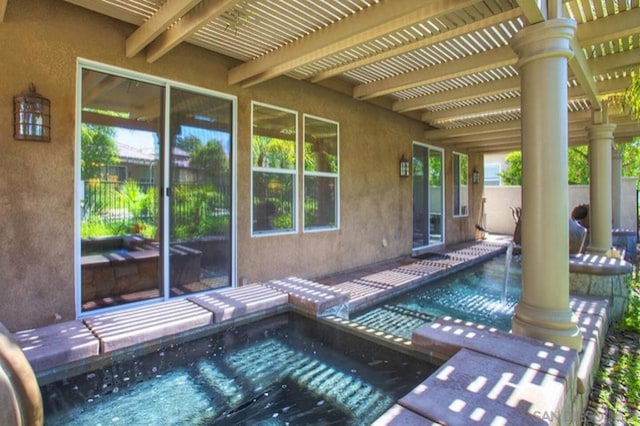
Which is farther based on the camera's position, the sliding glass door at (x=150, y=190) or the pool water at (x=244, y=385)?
the sliding glass door at (x=150, y=190)

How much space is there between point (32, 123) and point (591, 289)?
18.6 feet

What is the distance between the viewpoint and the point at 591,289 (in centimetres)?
391

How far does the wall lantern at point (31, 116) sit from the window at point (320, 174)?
321 centimetres

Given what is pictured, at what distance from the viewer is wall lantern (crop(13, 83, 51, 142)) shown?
9.98 feet

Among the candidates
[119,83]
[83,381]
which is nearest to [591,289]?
[83,381]

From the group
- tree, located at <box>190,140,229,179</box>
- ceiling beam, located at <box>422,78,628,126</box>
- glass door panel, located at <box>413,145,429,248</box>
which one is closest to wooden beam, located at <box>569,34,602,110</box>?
ceiling beam, located at <box>422,78,628,126</box>

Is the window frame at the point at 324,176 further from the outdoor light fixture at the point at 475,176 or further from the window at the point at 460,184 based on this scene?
the outdoor light fixture at the point at 475,176

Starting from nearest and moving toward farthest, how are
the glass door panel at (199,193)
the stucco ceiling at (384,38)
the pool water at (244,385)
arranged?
the pool water at (244,385)
the stucco ceiling at (384,38)
the glass door panel at (199,193)

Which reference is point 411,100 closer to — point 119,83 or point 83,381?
point 119,83

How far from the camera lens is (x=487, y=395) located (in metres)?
1.71

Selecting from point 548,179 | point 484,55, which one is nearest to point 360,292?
point 548,179

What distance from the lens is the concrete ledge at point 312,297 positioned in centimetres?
327

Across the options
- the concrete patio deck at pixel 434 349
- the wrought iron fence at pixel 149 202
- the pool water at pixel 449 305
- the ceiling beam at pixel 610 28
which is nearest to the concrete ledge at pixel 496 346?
the concrete patio deck at pixel 434 349

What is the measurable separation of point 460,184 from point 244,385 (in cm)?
910
